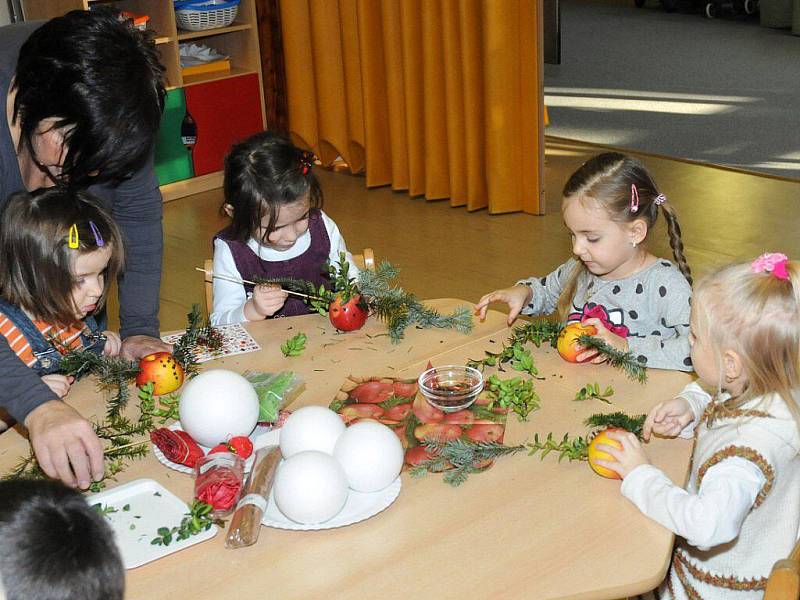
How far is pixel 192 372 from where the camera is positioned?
5.92 ft

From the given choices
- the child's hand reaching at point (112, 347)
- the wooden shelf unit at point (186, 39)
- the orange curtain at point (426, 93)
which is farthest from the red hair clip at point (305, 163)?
the wooden shelf unit at point (186, 39)

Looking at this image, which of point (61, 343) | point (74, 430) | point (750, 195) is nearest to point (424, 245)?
point (750, 195)

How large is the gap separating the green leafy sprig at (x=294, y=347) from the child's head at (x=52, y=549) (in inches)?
36.5

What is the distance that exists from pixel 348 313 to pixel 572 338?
45 centimetres

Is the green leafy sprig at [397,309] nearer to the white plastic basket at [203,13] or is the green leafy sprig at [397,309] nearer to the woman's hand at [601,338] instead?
the woman's hand at [601,338]

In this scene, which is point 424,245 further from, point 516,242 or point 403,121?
point 403,121

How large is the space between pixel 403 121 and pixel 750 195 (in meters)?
1.74

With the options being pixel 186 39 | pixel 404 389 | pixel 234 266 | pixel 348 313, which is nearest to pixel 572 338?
pixel 404 389

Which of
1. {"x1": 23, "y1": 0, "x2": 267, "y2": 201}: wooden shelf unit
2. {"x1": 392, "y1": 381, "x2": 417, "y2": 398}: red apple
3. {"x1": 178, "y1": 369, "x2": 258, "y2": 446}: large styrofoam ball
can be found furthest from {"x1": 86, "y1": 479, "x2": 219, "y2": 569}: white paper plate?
{"x1": 23, "y1": 0, "x2": 267, "y2": 201}: wooden shelf unit

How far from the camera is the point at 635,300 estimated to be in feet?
6.84

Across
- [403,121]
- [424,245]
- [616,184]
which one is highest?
[616,184]

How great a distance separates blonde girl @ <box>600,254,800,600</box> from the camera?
51.8 inches

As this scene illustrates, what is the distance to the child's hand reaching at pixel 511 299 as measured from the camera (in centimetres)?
199

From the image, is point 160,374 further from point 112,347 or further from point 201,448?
point 112,347
